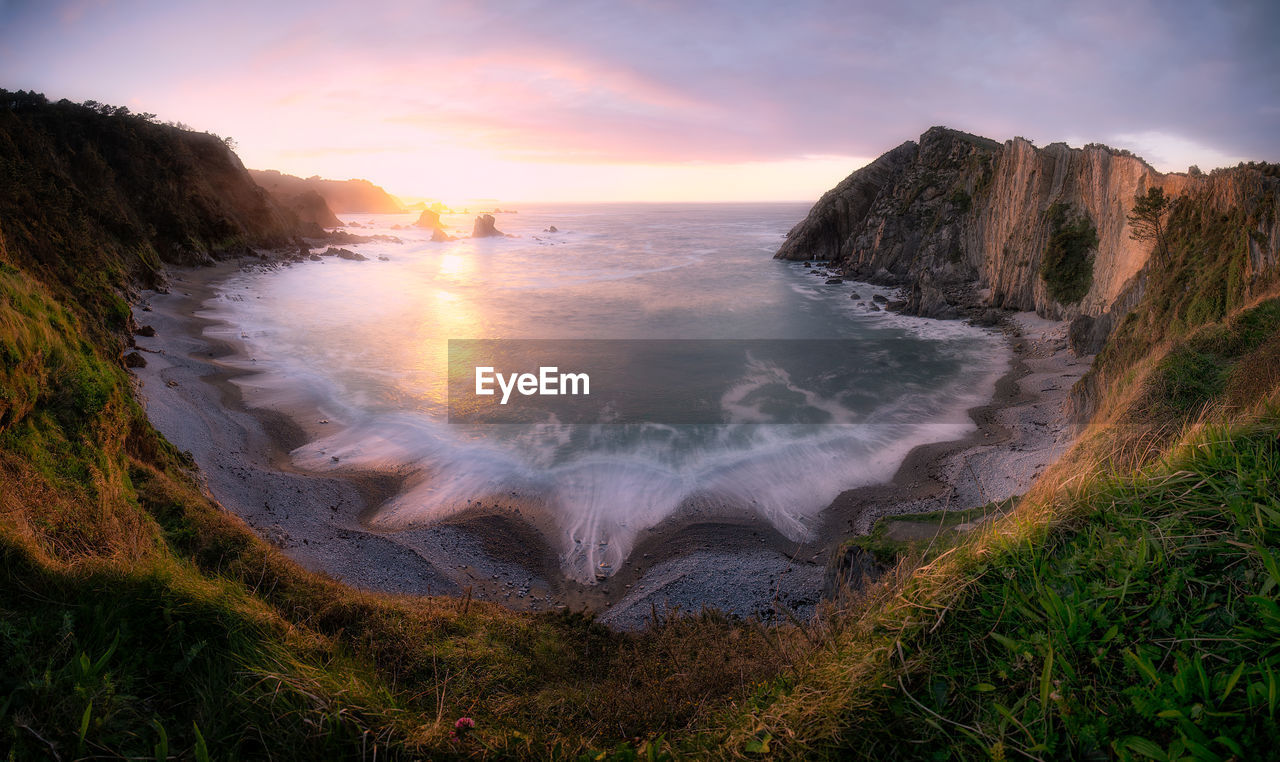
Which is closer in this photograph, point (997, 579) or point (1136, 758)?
point (1136, 758)

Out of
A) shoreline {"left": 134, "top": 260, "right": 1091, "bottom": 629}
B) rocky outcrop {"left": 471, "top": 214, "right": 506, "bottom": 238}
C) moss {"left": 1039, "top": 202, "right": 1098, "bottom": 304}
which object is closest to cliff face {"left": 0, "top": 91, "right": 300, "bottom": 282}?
shoreline {"left": 134, "top": 260, "right": 1091, "bottom": 629}

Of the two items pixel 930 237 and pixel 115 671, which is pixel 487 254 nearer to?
pixel 930 237

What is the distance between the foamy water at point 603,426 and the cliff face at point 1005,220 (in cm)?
500

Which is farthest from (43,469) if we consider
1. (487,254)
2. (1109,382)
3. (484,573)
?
(487,254)

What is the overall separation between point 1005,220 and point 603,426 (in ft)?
119

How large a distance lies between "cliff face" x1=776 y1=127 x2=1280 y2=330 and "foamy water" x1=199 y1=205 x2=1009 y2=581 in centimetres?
500

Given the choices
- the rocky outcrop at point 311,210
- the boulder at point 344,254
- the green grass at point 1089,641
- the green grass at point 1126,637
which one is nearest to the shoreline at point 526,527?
the green grass at point 1089,641

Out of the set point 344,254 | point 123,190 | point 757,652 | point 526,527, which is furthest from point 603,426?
point 344,254

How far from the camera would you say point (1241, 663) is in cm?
203

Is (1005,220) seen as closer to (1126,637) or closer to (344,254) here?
(1126,637)

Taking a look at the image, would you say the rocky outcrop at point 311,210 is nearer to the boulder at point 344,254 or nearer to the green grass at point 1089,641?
the boulder at point 344,254

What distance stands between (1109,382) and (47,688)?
70.7 ft

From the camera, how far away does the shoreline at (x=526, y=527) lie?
11742 mm

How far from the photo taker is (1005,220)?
134 feet
